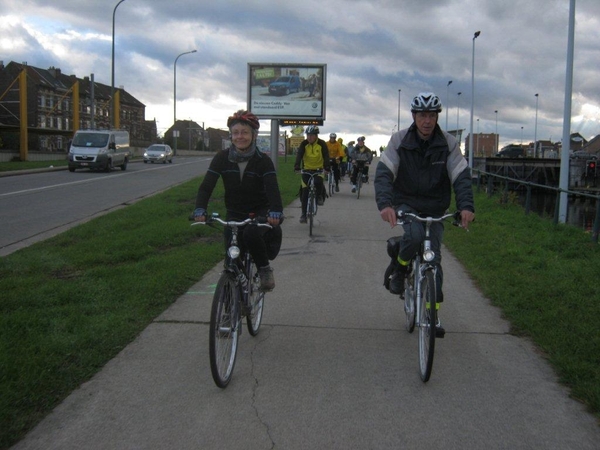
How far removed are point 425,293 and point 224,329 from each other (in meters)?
1.35

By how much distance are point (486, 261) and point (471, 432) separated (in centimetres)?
532

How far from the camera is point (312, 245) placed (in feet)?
32.9

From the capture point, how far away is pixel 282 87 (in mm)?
21172

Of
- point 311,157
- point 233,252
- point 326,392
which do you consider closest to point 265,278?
point 233,252

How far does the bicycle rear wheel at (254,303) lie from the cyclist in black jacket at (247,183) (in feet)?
0.54

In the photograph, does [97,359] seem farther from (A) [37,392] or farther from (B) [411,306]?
(B) [411,306]

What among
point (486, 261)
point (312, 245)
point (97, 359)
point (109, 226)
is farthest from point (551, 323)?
point (109, 226)

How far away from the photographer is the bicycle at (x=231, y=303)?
4004 mm

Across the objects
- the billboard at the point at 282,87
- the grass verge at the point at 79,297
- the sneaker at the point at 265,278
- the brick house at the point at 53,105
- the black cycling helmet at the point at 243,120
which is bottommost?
the grass verge at the point at 79,297

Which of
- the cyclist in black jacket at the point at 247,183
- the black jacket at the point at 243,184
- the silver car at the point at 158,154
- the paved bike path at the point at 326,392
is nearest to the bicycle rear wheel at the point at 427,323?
the paved bike path at the point at 326,392

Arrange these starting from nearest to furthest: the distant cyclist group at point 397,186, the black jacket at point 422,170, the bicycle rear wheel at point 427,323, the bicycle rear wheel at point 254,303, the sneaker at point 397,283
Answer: the bicycle rear wheel at point 427,323 < the distant cyclist group at point 397,186 < the black jacket at point 422,170 < the bicycle rear wheel at point 254,303 < the sneaker at point 397,283

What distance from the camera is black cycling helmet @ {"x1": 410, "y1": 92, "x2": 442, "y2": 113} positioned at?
467 cm

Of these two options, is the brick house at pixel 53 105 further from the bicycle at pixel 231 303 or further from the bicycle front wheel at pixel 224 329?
the bicycle front wheel at pixel 224 329

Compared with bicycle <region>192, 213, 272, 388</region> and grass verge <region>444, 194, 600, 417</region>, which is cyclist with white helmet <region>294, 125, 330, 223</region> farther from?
bicycle <region>192, 213, 272, 388</region>
